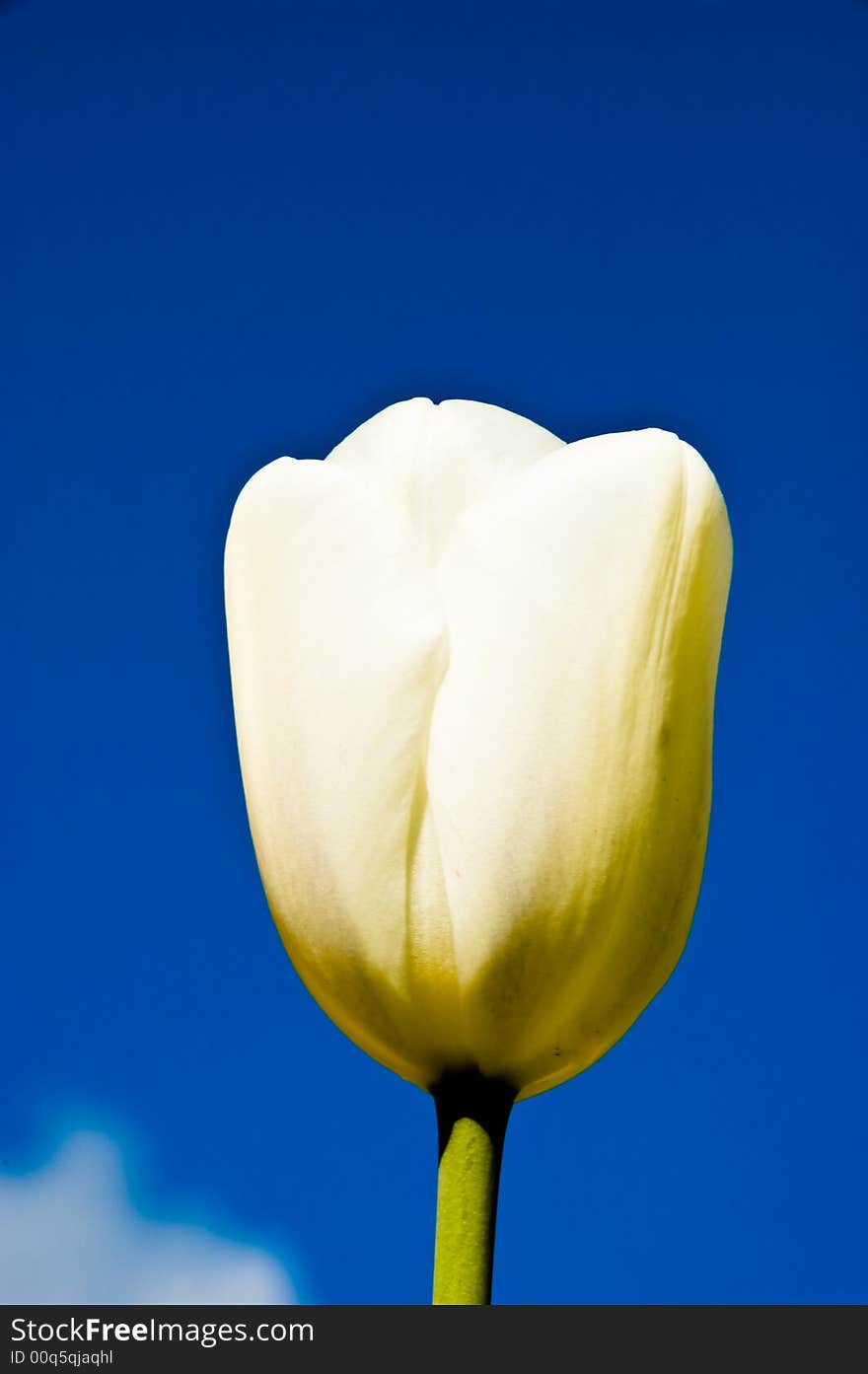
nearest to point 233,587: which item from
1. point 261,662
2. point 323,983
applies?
point 261,662

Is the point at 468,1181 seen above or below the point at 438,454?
below

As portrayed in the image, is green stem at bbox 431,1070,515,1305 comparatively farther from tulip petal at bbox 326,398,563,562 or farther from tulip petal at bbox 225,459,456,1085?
tulip petal at bbox 326,398,563,562

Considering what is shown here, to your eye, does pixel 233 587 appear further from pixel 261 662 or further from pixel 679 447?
pixel 679 447

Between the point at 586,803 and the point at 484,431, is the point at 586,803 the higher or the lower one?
the lower one

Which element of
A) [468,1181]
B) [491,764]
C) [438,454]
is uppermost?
[438,454]

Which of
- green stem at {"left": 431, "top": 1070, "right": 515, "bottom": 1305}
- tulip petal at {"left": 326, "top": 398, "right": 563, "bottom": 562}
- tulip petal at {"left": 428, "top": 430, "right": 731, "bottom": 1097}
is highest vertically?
tulip petal at {"left": 326, "top": 398, "right": 563, "bottom": 562}

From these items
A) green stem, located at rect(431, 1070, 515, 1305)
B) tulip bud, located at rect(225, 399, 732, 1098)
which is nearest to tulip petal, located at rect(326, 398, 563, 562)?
tulip bud, located at rect(225, 399, 732, 1098)

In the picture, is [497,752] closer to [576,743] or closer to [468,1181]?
[576,743]

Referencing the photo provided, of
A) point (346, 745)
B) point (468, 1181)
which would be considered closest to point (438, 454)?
point (346, 745)
